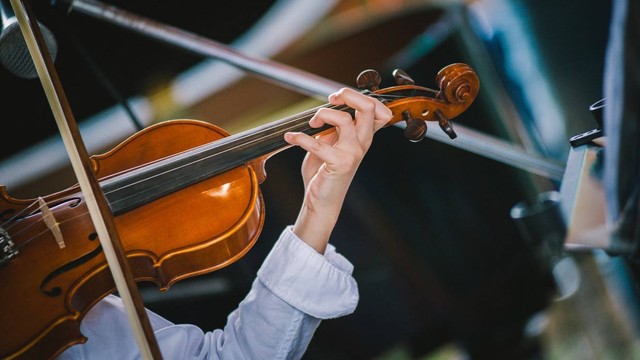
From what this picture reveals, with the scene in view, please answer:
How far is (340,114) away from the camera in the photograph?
2.57 ft

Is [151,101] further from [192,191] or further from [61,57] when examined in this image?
[192,191]

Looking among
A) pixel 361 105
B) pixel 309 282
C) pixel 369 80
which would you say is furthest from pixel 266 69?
pixel 309 282

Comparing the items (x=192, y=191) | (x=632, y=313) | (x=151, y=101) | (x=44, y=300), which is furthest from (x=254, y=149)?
(x=151, y=101)

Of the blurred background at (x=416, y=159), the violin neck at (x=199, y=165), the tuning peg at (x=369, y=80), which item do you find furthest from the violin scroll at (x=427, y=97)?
the blurred background at (x=416, y=159)

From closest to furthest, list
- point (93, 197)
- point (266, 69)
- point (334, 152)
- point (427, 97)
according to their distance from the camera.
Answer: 1. point (93, 197)
2. point (334, 152)
3. point (427, 97)
4. point (266, 69)

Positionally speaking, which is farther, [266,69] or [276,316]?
[266,69]

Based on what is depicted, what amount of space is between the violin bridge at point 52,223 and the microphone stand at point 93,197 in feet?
0.51

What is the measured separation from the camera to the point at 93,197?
660 millimetres

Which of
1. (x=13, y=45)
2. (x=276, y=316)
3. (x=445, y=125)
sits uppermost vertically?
(x=13, y=45)

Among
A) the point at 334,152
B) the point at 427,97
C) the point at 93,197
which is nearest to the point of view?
the point at 93,197

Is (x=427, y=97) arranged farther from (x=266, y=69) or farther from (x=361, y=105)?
(x=266, y=69)

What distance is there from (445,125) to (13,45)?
0.81 m

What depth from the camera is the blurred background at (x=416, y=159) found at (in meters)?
1.31

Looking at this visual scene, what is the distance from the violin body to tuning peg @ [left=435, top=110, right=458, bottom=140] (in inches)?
14.2
